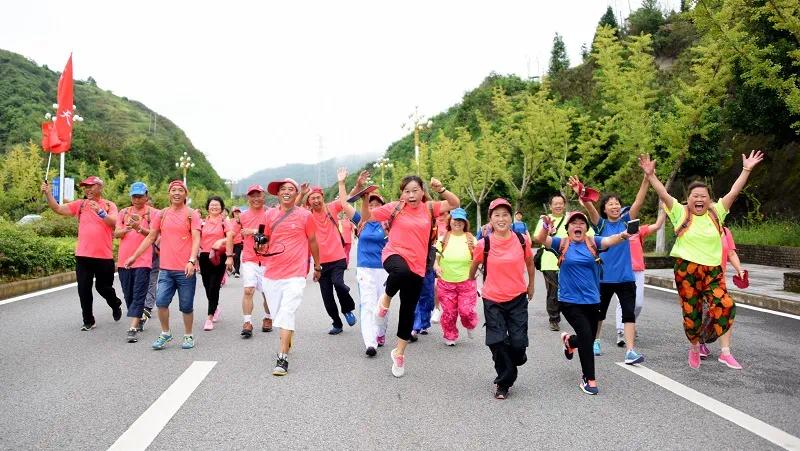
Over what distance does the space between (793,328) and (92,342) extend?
28.7 feet

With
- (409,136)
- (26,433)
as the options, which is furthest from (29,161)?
(409,136)

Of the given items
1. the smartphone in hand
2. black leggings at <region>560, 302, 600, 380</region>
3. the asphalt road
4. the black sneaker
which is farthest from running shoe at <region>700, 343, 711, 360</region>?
the black sneaker

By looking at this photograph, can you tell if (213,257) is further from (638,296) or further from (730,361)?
(730,361)

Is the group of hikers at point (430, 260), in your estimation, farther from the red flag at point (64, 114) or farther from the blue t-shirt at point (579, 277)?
the red flag at point (64, 114)

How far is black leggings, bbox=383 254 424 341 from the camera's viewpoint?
222 inches

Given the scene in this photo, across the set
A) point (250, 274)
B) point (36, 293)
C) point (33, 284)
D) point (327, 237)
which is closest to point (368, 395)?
point (327, 237)

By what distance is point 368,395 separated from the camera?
4934 millimetres

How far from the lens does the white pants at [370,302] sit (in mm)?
6639

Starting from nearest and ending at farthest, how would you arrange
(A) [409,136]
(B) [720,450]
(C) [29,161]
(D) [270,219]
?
(B) [720,450], (D) [270,219], (C) [29,161], (A) [409,136]

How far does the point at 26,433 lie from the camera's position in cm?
388

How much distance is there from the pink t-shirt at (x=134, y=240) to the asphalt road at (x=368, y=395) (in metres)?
0.89

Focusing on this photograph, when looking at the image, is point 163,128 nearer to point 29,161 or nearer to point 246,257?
point 29,161

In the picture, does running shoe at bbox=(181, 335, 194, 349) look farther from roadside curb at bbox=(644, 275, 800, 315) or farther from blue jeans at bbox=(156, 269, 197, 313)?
roadside curb at bbox=(644, 275, 800, 315)

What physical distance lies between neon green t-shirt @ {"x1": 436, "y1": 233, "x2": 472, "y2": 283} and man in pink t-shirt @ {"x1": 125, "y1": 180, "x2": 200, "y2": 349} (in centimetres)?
279
